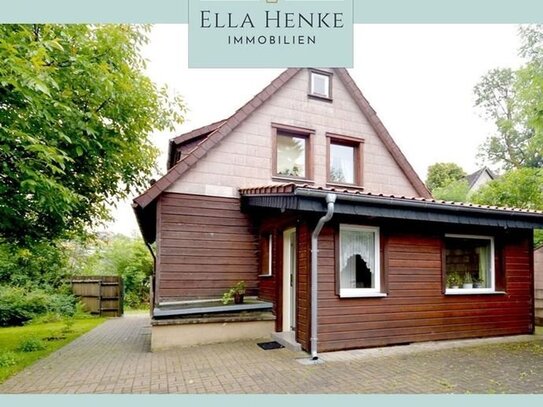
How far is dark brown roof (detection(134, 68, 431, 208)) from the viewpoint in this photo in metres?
7.68

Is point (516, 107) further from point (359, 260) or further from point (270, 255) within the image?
point (270, 255)

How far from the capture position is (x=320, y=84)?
979 cm

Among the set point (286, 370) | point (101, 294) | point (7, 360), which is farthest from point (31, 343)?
point (101, 294)

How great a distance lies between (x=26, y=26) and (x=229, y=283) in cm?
573

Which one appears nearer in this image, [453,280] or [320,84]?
[453,280]

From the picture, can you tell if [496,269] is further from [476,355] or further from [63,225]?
[63,225]

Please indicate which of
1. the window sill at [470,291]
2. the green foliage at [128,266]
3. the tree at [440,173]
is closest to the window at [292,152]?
the window sill at [470,291]

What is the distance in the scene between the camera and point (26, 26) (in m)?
5.34

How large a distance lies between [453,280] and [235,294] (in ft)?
14.2

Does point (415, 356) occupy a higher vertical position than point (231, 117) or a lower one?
lower

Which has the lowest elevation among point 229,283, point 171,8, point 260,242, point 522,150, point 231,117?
point 229,283

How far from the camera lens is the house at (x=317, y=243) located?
6324mm

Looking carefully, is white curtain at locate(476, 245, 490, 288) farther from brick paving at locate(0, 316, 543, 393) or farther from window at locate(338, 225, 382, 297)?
window at locate(338, 225, 382, 297)

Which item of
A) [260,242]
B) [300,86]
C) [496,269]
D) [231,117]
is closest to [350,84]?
[300,86]
